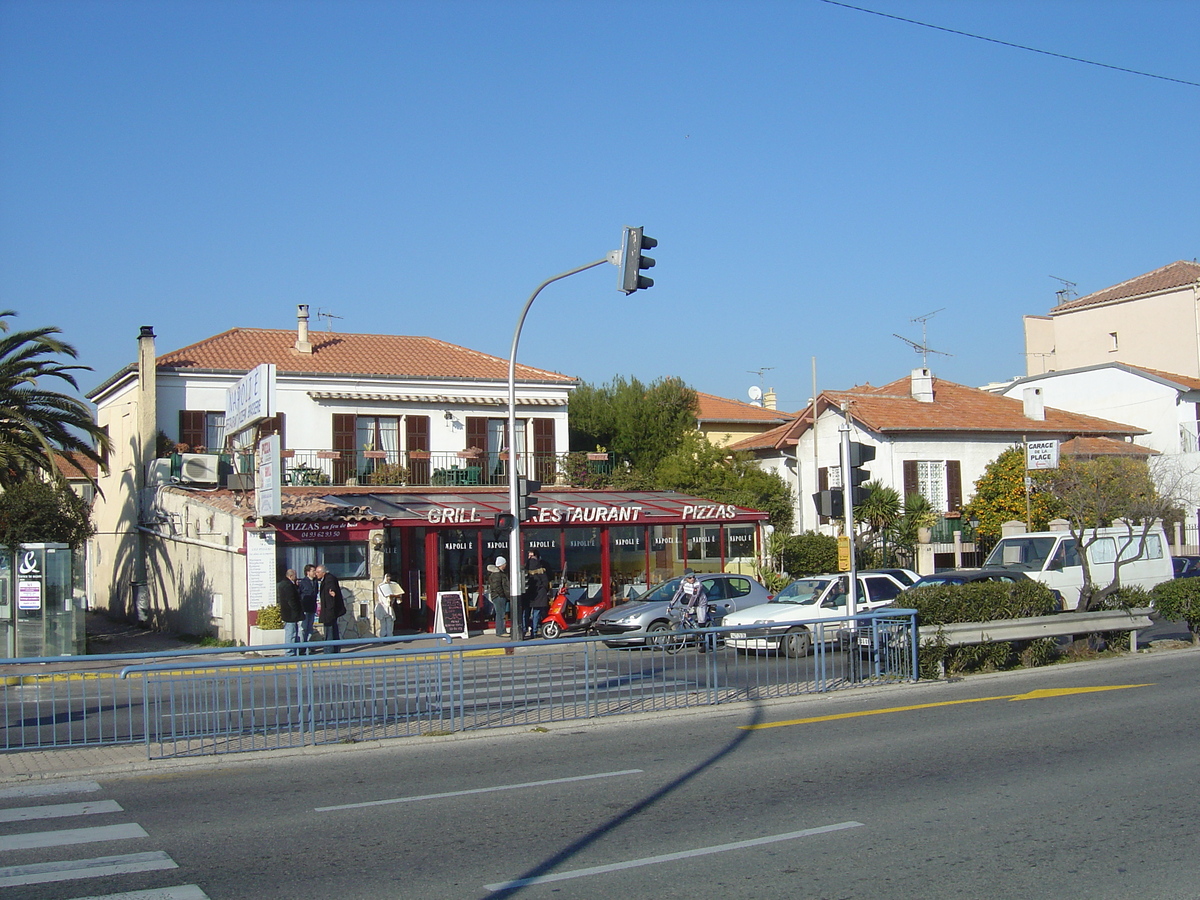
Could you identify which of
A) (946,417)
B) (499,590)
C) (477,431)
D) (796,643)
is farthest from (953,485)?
(796,643)

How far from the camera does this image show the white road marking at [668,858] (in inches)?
252

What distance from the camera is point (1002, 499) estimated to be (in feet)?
118

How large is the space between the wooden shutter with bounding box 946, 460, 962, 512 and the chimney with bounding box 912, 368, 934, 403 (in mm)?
3424

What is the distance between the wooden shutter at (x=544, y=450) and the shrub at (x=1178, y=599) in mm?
19593

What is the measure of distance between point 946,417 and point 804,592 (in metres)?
19.9

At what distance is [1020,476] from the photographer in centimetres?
3572

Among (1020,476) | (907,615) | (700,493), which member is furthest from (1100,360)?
(907,615)

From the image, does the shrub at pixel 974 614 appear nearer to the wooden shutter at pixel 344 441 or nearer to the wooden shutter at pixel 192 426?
the wooden shutter at pixel 344 441

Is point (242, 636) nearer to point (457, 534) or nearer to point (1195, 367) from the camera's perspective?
point (457, 534)

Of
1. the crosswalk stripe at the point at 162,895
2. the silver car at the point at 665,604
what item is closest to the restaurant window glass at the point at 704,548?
the silver car at the point at 665,604

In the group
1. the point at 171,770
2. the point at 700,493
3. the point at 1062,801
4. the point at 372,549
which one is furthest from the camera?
the point at 700,493

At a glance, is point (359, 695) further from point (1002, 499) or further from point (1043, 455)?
point (1002, 499)

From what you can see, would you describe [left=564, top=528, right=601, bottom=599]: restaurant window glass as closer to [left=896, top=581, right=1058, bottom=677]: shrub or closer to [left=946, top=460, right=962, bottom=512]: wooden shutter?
[left=896, top=581, right=1058, bottom=677]: shrub

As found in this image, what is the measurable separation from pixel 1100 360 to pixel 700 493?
1084 inches
